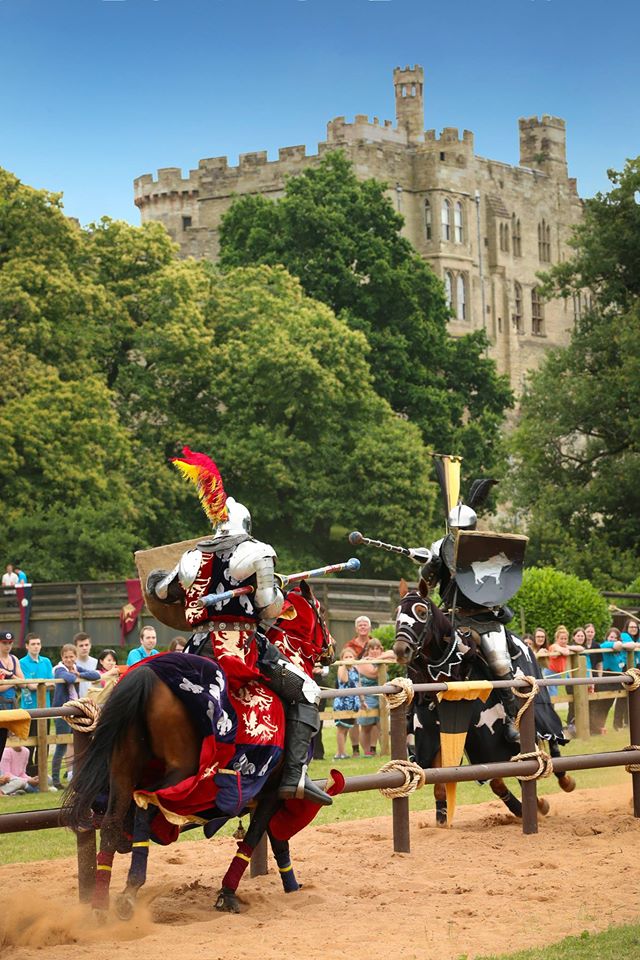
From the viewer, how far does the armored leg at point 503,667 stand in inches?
514

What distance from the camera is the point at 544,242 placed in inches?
3482

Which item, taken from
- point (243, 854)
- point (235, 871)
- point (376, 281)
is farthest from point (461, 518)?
Result: point (376, 281)

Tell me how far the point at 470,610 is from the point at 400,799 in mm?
2245

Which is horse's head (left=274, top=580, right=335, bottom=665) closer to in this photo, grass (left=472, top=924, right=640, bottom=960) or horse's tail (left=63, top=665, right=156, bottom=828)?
horse's tail (left=63, top=665, right=156, bottom=828)

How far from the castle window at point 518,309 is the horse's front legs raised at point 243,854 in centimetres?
7676

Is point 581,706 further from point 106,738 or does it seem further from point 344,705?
point 106,738

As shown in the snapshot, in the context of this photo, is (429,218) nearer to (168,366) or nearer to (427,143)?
(427,143)

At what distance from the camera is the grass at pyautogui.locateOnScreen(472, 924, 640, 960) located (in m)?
8.28

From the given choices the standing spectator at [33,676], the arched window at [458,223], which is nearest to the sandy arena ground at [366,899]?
the standing spectator at [33,676]

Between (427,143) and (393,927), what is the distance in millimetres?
74185

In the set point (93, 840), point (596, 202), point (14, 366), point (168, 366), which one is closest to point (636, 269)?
point (596, 202)

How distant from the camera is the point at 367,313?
59.0 metres

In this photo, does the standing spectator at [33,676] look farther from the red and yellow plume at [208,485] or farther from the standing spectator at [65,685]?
the red and yellow plume at [208,485]

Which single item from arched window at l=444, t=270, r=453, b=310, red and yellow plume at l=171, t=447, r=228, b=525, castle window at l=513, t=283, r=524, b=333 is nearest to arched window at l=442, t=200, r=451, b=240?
arched window at l=444, t=270, r=453, b=310
